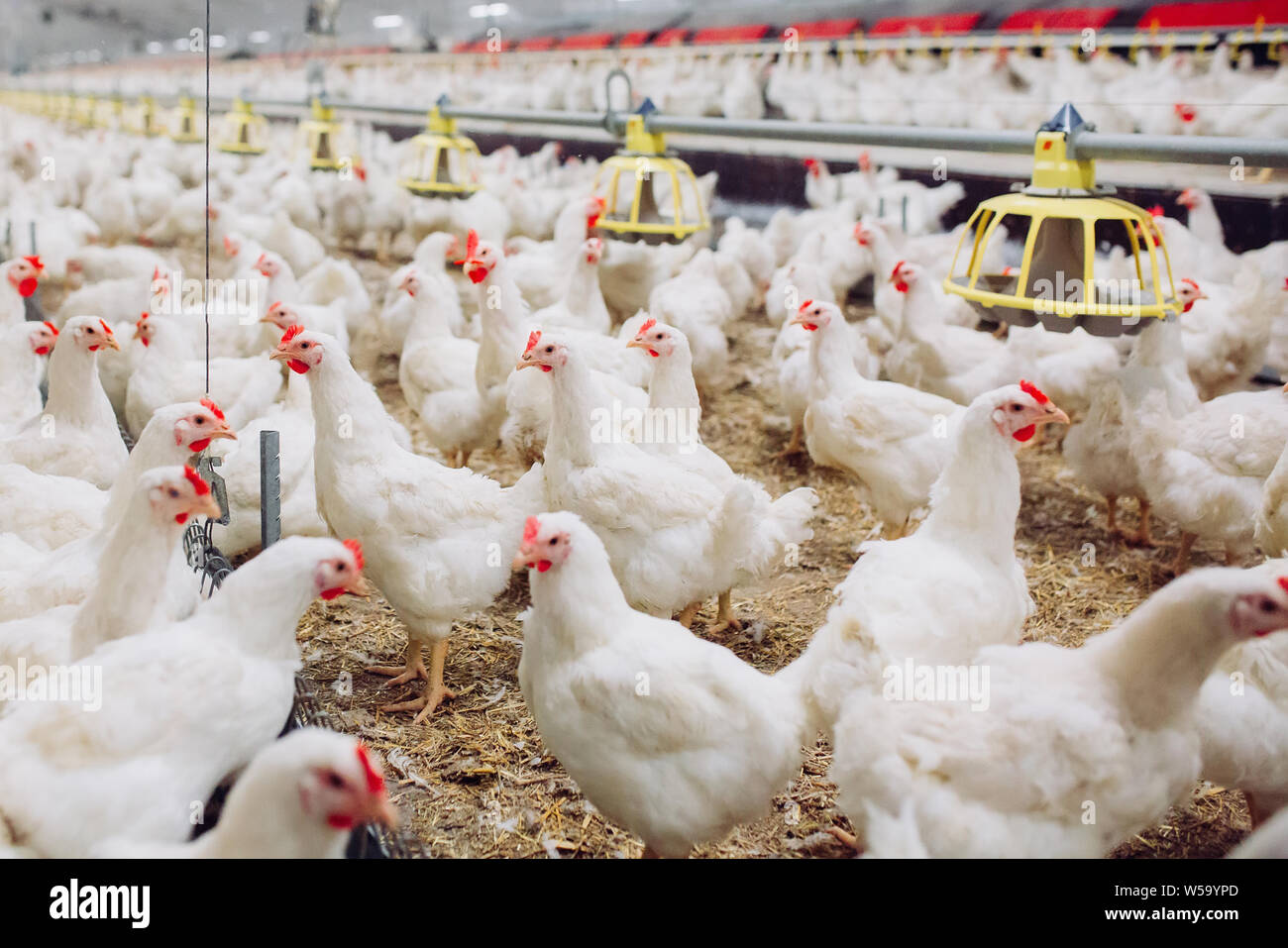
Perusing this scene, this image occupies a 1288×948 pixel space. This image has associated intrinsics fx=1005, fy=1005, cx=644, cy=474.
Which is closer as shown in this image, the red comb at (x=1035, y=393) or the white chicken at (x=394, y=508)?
the red comb at (x=1035, y=393)

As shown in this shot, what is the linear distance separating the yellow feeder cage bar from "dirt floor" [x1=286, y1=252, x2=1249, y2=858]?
4.35 metres

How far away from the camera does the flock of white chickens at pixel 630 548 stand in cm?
194

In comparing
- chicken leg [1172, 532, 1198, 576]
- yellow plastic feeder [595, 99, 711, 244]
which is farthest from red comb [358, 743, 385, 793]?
chicken leg [1172, 532, 1198, 576]

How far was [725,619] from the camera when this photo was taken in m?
3.73

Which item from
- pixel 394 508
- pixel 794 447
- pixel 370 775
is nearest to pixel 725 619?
pixel 394 508

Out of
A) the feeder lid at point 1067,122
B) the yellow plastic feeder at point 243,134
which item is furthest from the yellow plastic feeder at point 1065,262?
the yellow plastic feeder at point 243,134

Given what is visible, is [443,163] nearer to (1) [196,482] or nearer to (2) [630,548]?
(2) [630,548]

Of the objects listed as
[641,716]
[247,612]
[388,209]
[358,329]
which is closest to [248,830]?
[247,612]

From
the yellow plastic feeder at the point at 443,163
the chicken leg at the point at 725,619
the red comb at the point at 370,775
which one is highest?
the yellow plastic feeder at the point at 443,163

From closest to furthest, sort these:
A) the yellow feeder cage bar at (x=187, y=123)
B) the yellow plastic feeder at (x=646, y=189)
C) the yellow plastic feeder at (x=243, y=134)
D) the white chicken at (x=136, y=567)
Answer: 1. the white chicken at (x=136, y=567)
2. the yellow plastic feeder at (x=646, y=189)
3. the yellow plastic feeder at (x=243, y=134)
4. the yellow feeder cage bar at (x=187, y=123)

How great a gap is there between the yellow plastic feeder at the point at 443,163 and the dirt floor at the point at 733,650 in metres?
1.26

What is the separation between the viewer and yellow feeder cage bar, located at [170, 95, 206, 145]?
8211 mm

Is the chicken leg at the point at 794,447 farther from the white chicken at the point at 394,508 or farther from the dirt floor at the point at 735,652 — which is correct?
the white chicken at the point at 394,508
